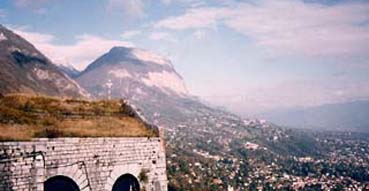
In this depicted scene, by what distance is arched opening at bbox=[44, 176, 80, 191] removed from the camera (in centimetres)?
1850

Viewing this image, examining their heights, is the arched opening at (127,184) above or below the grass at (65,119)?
below

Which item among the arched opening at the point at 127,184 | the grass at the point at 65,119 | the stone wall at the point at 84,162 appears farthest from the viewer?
the arched opening at the point at 127,184

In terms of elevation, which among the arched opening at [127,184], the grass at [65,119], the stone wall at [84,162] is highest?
the grass at [65,119]

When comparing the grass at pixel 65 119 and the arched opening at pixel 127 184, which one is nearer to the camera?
the grass at pixel 65 119

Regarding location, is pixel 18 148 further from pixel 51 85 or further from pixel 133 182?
pixel 51 85

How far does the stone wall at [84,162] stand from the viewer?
16.8 metres

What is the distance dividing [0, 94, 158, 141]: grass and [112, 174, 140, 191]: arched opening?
1901mm

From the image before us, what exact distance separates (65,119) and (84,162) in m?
2.64

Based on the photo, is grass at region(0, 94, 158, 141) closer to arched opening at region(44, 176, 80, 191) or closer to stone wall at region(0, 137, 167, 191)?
stone wall at region(0, 137, 167, 191)

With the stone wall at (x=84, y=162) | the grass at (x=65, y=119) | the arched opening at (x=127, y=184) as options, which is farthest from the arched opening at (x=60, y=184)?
the arched opening at (x=127, y=184)

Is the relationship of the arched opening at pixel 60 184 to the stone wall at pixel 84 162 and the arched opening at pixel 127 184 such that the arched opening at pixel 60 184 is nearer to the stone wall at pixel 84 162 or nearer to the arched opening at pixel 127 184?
the stone wall at pixel 84 162

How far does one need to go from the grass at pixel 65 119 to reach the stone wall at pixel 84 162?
1.74 ft

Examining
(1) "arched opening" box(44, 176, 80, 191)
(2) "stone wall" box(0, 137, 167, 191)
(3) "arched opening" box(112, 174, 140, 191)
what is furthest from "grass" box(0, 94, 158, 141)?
(3) "arched opening" box(112, 174, 140, 191)

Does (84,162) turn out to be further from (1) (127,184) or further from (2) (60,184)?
(1) (127,184)
